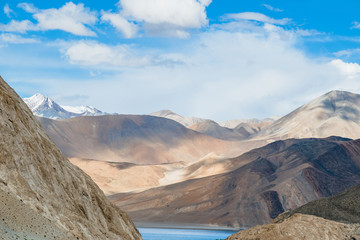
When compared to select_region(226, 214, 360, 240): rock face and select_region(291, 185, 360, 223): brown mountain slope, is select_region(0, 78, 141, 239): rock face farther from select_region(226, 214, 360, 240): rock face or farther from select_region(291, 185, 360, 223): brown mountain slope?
select_region(291, 185, 360, 223): brown mountain slope

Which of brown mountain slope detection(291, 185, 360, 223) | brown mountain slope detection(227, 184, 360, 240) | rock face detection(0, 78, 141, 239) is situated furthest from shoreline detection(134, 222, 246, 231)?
rock face detection(0, 78, 141, 239)

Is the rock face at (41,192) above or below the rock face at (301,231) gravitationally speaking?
above

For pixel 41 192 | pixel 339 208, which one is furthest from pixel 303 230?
pixel 41 192

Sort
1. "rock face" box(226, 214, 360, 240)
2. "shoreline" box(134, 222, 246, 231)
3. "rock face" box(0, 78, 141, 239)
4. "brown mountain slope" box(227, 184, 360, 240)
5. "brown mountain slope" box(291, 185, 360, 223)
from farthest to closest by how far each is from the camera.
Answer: "shoreline" box(134, 222, 246, 231) < "brown mountain slope" box(291, 185, 360, 223) < "brown mountain slope" box(227, 184, 360, 240) < "rock face" box(226, 214, 360, 240) < "rock face" box(0, 78, 141, 239)

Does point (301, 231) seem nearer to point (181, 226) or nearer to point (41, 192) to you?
point (41, 192)

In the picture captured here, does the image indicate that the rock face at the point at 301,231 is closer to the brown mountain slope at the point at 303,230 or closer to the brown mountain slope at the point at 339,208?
the brown mountain slope at the point at 303,230

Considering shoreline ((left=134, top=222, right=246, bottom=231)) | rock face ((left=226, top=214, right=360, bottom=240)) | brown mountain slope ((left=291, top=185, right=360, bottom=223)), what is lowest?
shoreline ((left=134, top=222, right=246, bottom=231))

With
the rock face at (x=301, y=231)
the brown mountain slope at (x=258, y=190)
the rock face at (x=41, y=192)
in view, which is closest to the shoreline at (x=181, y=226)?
the brown mountain slope at (x=258, y=190)
